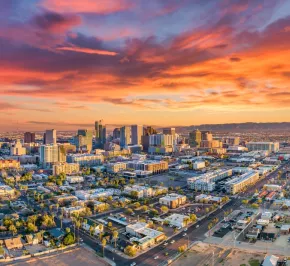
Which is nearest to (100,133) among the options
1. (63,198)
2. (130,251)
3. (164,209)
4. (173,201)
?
(63,198)

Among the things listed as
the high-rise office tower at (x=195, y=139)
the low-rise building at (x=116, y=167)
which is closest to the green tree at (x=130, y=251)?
the low-rise building at (x=116, y=167)

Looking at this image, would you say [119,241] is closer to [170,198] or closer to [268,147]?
[170,198]

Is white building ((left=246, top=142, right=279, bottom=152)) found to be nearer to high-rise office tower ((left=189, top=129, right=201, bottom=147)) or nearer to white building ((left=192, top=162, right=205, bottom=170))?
high-rise office tower ((left=189, top=129, right=201, bottom=147))

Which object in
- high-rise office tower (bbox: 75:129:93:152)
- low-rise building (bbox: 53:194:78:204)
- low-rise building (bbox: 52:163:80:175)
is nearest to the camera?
low-rise building (bbox: 53:194:78:204)

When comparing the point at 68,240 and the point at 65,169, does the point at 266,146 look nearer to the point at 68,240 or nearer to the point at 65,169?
the point at 65,169

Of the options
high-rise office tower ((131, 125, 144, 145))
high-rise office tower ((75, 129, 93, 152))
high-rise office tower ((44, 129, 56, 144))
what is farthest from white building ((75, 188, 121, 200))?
high-rise office tower ((131, 125, 144, 145))

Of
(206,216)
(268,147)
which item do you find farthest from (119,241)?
(268,147)
